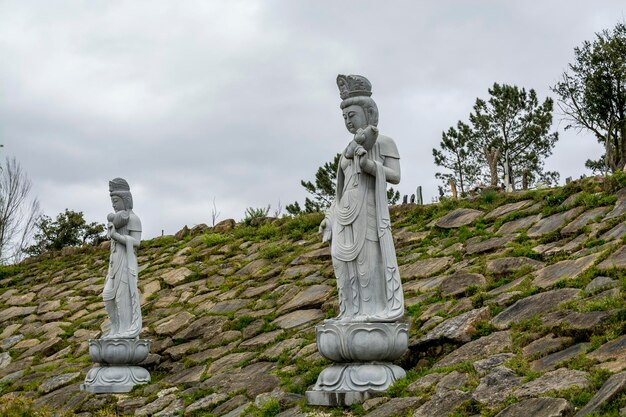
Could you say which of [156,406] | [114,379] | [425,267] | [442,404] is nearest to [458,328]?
[442,404]

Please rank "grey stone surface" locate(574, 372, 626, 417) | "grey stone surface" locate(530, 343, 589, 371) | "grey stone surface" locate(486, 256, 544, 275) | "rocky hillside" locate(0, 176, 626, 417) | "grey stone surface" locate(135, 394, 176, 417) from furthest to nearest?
1. "grey stone surface" locate(486, 256, 544, 275)
2. "grey stone surface" locate(135, 394, 176, 417)
3. "rocky hillside" locate(0, 176, 626, 417)
4. "grey stone surface" locate(530, 343, 589, 371)
5. "grey stone surface" locate(574, 372, 626, 417)

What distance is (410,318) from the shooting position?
993 centimetres

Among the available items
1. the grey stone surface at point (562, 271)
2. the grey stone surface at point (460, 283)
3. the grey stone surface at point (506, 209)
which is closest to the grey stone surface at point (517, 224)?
the grey stone surface at point (506, 209)

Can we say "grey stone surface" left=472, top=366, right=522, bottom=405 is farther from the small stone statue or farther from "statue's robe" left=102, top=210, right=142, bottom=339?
"statue's robe" left=102, top=210, right=142, bottom=339

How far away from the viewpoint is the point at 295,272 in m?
14.2

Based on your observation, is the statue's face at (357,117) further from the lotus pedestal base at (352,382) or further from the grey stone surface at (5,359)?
the grey stone surface at (5,359)

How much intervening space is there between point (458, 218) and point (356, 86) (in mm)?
5789

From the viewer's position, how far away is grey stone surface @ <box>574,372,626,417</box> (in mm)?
5613

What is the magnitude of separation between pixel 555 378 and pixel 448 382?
1.10 m

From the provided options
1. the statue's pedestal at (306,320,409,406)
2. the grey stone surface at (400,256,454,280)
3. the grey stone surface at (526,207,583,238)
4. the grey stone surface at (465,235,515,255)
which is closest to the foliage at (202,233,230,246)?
the grey stone surface at (400,256,454,280)

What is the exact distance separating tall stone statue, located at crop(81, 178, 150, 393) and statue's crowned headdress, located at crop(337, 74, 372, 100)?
4.35 meters

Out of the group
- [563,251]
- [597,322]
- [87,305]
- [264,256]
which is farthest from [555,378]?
[87,305]

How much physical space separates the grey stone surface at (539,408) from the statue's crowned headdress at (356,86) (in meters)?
3.69

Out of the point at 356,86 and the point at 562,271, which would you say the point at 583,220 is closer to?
the point at 562,271
